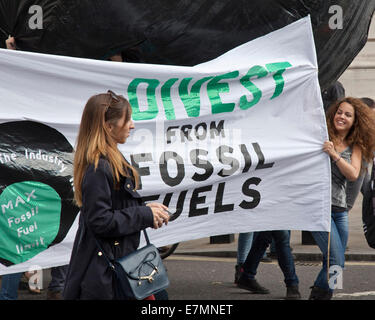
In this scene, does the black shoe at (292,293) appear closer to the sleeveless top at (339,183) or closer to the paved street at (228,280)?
the paved street at (228,280)

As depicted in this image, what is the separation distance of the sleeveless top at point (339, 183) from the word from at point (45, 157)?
80.8 inches

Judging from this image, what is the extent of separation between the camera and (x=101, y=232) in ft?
12.3

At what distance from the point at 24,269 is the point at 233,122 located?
70.1 inches

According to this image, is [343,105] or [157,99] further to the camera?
[343,105]

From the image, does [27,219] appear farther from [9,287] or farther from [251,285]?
[251,285]

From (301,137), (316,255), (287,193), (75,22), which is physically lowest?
(316,255)

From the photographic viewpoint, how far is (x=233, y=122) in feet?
18.7

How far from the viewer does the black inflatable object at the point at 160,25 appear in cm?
599

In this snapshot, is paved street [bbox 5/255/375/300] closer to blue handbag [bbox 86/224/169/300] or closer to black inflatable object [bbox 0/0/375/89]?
black inflatable object [bbox 0/0/375/89]

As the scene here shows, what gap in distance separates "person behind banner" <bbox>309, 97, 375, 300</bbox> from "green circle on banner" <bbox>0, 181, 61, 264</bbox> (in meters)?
2.02

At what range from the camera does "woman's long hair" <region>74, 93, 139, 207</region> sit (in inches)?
152
